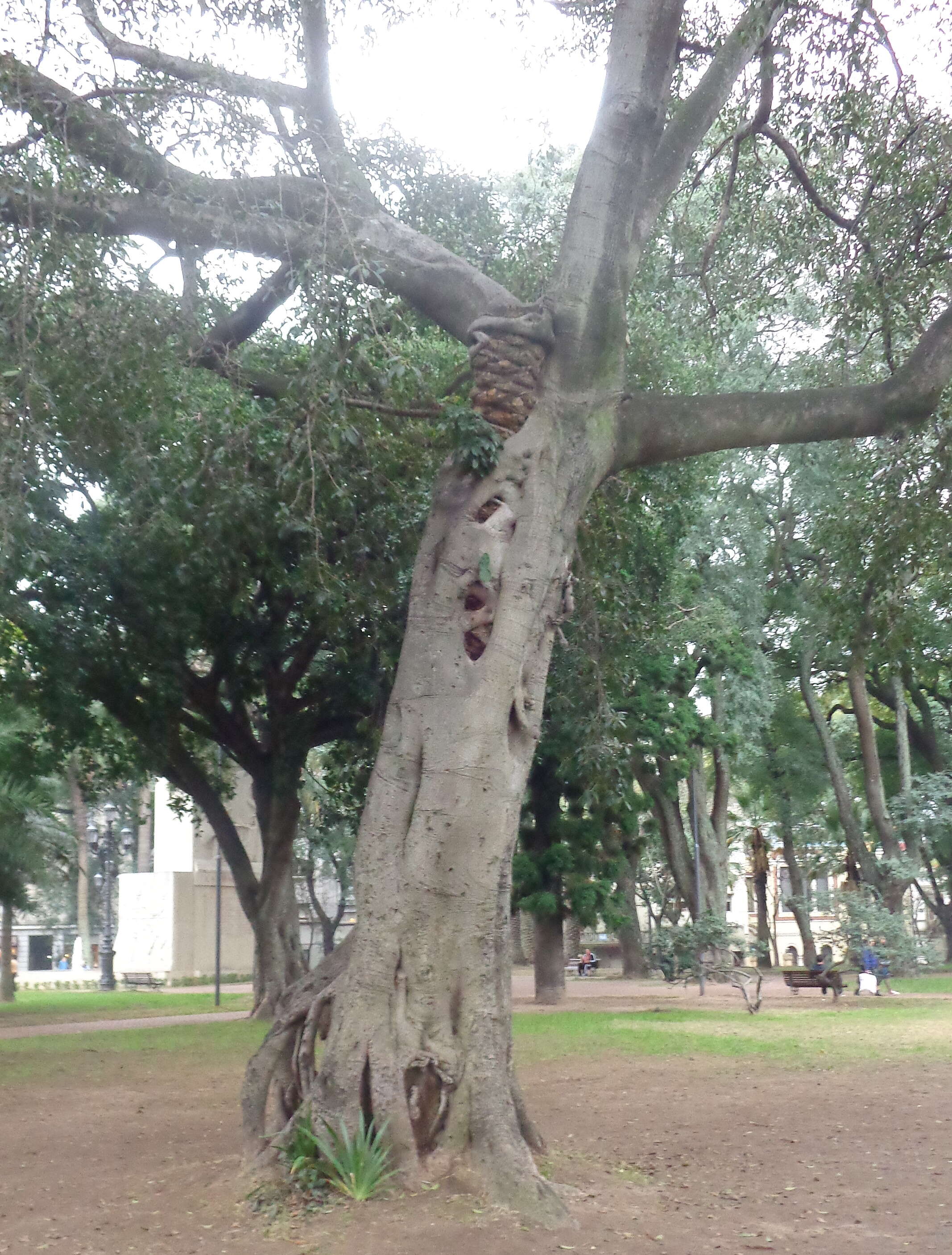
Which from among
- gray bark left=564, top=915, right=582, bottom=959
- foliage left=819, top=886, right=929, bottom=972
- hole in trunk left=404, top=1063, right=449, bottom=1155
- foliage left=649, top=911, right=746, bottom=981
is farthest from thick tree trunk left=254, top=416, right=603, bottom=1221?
gray bark left=564, top=915, right=582, bottom=959

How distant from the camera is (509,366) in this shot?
8234 mm

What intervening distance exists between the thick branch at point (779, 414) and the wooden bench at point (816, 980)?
17230 millimetres

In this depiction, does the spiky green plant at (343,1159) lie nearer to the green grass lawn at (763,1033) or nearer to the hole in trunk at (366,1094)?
the hole in trunk at (366,1094)

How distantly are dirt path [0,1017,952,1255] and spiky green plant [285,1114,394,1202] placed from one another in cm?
13

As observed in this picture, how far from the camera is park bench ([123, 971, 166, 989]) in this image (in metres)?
38.2

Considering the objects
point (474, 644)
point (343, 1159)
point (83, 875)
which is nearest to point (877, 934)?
point (474, 644)

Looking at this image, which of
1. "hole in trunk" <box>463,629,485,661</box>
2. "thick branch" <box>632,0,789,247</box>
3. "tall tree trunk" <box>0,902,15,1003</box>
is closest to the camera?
"hole in trunk" <box>463,629,485,661</box>

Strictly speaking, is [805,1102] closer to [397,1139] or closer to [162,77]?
[397,1139]

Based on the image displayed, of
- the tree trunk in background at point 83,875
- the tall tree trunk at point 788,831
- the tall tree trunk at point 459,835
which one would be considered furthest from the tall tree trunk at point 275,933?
the tree trunk in background at point 83,875

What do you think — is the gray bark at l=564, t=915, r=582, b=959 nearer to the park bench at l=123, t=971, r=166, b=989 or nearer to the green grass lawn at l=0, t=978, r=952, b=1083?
the park bench at l=123, t=971, r=166, b=989

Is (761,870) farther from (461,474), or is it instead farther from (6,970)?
(461,474)

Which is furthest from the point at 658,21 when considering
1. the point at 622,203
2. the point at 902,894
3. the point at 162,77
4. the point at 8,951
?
the point at 8,951

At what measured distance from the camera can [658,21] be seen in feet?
28.7

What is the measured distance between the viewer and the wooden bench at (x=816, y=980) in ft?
78.6
